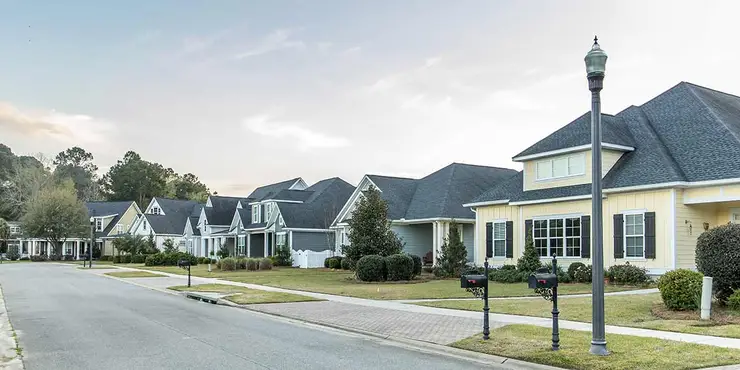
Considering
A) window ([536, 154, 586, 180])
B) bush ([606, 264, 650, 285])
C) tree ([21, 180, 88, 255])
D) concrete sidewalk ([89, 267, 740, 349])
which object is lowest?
concrete sidewalk ([89, 267, 740, 349])

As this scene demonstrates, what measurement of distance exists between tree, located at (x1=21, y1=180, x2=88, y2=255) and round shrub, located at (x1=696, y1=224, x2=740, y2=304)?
7235 cm

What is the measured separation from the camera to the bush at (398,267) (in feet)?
97.3

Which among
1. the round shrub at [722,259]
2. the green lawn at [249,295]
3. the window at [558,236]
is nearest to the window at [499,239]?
the window at [558,236]

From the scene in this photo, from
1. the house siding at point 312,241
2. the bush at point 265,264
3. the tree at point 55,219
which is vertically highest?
the tree at point 55,219

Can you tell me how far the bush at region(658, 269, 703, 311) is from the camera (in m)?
14.5

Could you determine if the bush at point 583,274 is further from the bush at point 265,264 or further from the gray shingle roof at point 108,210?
the gray shingle roof at point 108,210

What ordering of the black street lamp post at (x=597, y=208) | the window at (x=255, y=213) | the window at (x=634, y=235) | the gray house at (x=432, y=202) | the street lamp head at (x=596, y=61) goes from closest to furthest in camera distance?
1. the black street lamp post at (x=597, y=208)
2. the street lamp head at (x=596, y=61)
3. the window at (x=634, y=235)
4. the gray house at (x=432, y=202)
5. the window at (x=255, y=213)

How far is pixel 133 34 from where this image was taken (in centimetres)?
2256

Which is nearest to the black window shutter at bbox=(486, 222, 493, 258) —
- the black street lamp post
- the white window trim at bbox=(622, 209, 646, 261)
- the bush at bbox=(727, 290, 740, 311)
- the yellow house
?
the yellow house

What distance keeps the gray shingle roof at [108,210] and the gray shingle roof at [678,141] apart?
6914 centimetres

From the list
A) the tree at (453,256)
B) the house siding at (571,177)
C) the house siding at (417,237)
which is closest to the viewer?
the house siding at (571,177)

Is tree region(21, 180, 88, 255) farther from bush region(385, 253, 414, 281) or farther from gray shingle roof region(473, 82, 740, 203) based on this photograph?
gray shingle roof region(473, 82, 740, 203)

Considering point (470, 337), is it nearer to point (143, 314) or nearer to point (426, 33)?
point (143, 314)

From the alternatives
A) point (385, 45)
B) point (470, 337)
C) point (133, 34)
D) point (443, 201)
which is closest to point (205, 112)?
point (133, 34)
